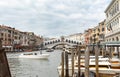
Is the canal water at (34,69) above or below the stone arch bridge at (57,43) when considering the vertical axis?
below

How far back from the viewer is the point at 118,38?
3484 cm

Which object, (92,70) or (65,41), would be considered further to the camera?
(65,41)

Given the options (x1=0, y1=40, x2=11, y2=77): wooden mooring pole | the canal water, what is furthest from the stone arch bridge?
(x1=0, y1=40, x2=11, y2=77): wooden mooring pole

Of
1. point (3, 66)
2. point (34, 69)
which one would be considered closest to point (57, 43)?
point (34, 69)

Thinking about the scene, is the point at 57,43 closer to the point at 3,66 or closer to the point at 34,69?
the point at 34,69

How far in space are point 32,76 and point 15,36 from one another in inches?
3317

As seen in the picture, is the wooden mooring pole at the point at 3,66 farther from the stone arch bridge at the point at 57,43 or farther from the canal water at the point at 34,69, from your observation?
the stone arch bridge at the point at 57,43

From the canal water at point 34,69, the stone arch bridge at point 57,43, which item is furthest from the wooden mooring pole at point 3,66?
the stone arch bridge at point 57,43

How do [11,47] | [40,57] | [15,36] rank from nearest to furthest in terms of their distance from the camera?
[40,57] → [11,47] → [15,36]

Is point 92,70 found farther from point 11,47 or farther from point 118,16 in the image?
point 11,47

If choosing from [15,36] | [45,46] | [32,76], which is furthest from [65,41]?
[32,76]

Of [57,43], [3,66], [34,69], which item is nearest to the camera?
[3,66]

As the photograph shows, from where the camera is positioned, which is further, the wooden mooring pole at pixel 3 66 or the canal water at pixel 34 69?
the canal water at pixel 34 69

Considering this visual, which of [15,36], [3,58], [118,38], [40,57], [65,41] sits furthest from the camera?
[65,41]
